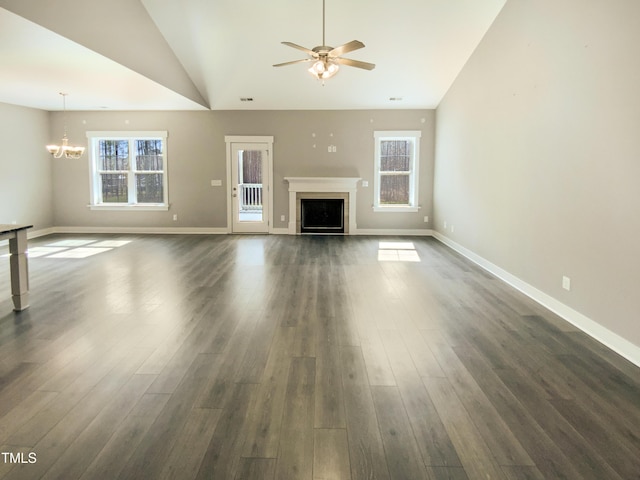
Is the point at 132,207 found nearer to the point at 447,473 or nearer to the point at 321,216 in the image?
the point at 321,216

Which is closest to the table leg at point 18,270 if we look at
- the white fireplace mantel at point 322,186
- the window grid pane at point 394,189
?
the white fireplace mantel at point 322,186

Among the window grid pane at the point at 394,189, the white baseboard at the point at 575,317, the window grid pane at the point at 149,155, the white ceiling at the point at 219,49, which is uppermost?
the white ceiling at the point at 219,49

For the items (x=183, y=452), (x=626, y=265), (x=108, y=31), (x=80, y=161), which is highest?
(x=108, y=31)

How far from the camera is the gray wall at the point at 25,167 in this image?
8.48m

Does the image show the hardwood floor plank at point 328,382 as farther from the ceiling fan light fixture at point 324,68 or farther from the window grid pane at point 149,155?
the window grid pane at point 149,155

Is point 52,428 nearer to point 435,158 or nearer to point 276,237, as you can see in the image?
point 276,237

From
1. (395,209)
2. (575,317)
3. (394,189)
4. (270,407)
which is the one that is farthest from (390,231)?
(270,407)

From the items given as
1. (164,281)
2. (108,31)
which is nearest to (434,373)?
(164,281)

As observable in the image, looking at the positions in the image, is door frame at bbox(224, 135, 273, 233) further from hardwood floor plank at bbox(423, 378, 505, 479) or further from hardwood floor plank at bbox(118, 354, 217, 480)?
hardwood floor plank at bbox(423, 378, 505, 479)

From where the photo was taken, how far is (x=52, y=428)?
2277 mm

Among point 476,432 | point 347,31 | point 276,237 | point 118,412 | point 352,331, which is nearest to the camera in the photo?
point 476,432

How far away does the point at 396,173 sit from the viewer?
10.0m

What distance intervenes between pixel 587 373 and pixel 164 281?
4.64 meters

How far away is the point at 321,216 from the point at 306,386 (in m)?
7.39
